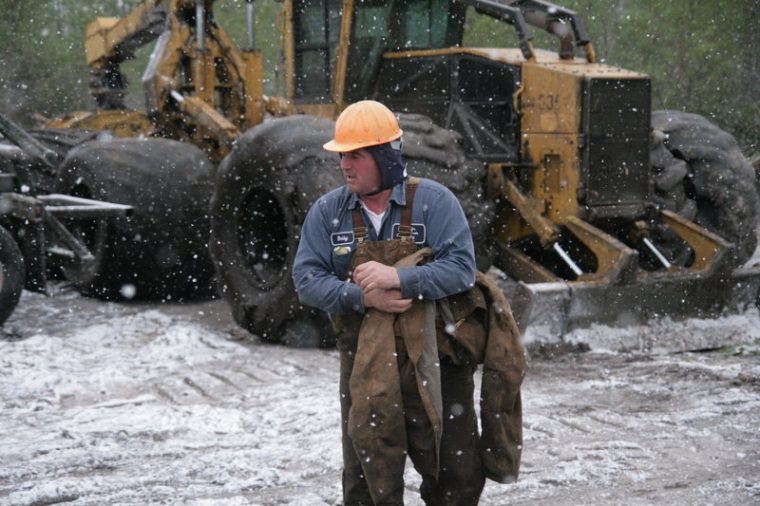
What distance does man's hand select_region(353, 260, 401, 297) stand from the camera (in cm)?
380

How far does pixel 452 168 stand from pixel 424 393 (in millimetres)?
4283

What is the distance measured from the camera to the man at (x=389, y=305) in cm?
383

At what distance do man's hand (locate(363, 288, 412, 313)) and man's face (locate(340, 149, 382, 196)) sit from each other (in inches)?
14.1

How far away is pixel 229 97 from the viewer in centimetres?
1102

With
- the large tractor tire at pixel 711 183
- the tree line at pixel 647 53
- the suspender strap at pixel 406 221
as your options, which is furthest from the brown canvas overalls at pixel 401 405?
the tree line at pixel 647 53

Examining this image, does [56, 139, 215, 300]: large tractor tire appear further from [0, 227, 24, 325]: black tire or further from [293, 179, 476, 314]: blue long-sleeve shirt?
[293, 179, 476, 314]: blue long-sleeve shirt

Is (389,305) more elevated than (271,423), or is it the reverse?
(389,305)

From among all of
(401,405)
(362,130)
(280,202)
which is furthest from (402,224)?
(280,202)

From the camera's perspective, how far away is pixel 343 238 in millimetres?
3988

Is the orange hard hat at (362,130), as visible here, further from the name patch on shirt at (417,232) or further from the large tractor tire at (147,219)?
the large tractor tire at (147,219)

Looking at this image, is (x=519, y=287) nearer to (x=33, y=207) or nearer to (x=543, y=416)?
(x=543, y=416)

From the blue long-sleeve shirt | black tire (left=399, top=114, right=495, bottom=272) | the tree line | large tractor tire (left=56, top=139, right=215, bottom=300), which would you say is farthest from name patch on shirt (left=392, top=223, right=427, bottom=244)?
the tree line

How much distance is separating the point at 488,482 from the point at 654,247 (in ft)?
12.6

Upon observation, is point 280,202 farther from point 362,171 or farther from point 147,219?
point 362,171
